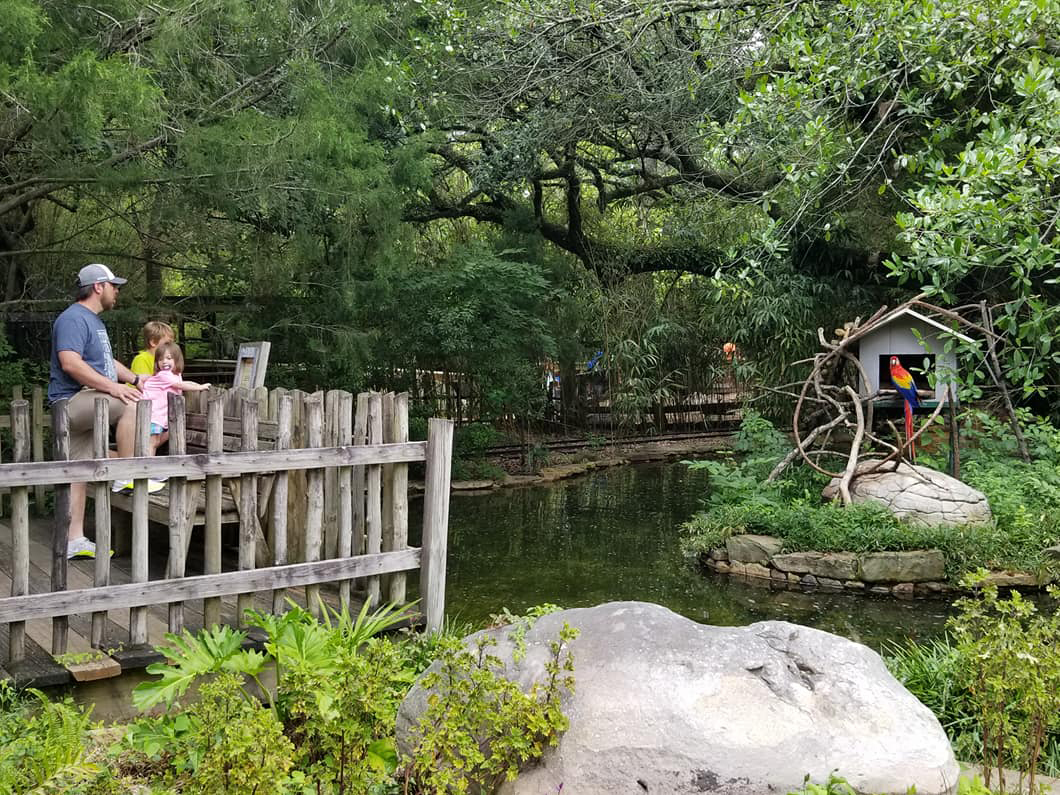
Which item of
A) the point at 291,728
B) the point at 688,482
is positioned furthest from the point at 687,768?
the point at 688,482

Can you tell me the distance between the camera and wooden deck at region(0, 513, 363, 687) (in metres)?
4.07

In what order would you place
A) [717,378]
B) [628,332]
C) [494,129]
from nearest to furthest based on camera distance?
1. [494,129]
2. [628,332]
3. [717,378]

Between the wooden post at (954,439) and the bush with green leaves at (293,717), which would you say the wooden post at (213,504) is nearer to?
the bush with green leaves at (293,717)

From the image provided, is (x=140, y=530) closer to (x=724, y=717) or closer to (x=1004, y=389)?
(x=724, y=717)

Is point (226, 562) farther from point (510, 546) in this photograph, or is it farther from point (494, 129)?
point (494, 129)

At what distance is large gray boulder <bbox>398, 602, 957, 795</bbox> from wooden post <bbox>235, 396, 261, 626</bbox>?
1.57m

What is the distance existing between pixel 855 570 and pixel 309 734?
19.9 ft

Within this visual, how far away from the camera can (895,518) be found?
8398 mm

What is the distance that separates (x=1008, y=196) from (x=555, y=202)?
1325cm

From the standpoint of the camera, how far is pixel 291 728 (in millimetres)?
3418

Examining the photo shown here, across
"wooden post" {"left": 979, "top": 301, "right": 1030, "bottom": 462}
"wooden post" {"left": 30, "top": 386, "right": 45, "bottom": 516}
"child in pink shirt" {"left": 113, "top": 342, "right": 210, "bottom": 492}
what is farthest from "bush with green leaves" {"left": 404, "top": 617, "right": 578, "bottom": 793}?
"wooden post" {"left": 979, "top": 301, "right": 1030, "bottom": 462}

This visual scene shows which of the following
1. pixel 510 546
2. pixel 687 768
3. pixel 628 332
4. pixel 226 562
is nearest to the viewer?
pixel 687 768

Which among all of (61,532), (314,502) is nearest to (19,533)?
(61,532)

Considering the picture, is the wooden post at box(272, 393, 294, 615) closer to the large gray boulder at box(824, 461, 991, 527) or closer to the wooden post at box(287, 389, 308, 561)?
the wooden post at box(287, 389, 308, 561)
